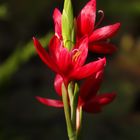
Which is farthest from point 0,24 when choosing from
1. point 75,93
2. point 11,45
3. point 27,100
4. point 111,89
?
point 75,93

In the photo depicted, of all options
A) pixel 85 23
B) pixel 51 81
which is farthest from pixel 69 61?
pixel 51 81

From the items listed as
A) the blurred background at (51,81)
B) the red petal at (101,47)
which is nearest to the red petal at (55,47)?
the red petal at (101,47)

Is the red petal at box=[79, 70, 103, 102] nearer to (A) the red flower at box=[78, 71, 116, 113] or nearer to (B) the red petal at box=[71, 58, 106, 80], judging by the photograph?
(A) the red flower at box=[78, 71, 116, 113]

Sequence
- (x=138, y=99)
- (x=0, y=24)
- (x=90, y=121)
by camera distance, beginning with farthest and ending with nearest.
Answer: (x=0, y=24) < (x=138, y=99) < (x=90, y=121)

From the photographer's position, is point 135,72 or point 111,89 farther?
point 135,72

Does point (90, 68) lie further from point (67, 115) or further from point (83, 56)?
point (67, 115)

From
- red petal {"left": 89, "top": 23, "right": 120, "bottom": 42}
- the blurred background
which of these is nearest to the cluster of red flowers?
red petal {"left": 89, "top": 23, "right": 120, "bottom": 42}

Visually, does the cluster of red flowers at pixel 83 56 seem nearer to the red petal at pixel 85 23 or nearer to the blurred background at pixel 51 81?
the red petal at pixel 85 23

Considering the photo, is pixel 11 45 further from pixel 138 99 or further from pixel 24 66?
pixel 138 99
